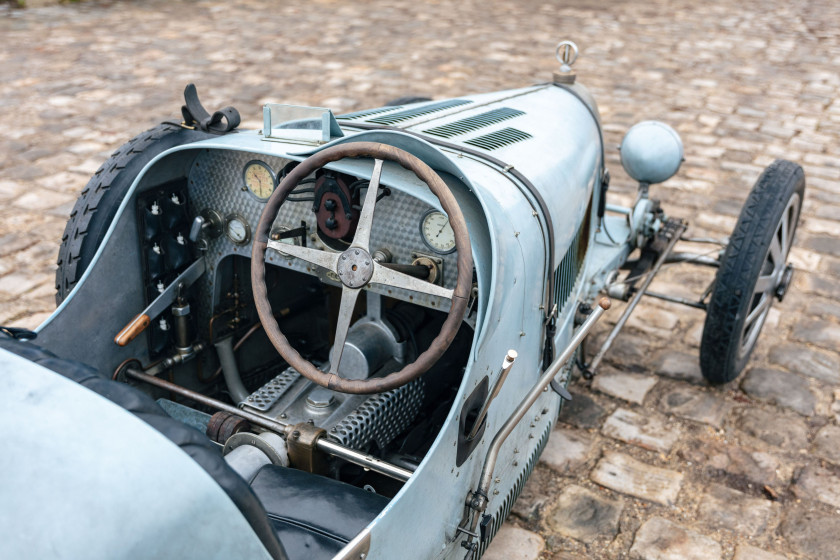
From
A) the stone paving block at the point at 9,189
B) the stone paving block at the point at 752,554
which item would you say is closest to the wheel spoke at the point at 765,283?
the stone paving block at the point at 752,554

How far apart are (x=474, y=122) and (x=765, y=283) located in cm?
180

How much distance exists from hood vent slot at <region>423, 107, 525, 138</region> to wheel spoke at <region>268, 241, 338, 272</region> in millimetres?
836

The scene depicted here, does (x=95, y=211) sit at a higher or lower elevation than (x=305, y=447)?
higher

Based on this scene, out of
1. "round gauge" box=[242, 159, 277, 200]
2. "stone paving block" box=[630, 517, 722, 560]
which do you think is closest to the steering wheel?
"round gauge" box=[242, 159, 277, 200]

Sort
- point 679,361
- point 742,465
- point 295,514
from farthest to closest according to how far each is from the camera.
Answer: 1. point 679,361
2. point 742,465
3. point 295,514

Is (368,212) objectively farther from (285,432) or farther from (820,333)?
(820,333)

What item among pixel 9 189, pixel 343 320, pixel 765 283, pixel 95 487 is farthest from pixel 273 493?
pixel 9 189

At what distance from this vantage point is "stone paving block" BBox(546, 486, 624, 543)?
309 cm

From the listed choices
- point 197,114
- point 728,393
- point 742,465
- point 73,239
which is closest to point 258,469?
point 73,239

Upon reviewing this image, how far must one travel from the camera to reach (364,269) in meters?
2.30

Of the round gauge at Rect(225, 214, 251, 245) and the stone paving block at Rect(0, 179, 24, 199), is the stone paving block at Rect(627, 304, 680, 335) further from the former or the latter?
the stone paving block at Rect(0, 179, 24, 199)

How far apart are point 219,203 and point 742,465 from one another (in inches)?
99.6

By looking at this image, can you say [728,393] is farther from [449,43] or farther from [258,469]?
[449,43]

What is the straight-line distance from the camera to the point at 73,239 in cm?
290
